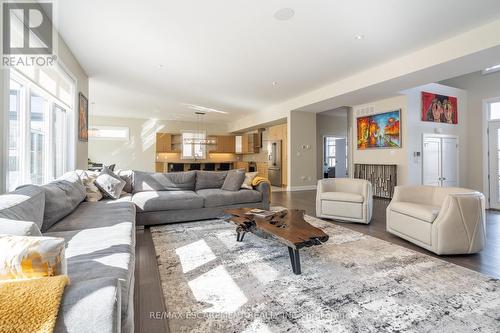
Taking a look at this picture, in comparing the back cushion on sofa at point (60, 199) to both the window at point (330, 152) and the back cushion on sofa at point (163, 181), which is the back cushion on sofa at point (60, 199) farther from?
the window at point (330, 152)

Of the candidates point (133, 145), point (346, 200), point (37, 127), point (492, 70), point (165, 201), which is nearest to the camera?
point (37, 127)

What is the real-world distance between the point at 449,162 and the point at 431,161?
2.33ft

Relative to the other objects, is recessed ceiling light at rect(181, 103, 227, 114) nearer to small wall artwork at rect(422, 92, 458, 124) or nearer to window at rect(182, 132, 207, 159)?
window at rect(182, 132, 207, 159)

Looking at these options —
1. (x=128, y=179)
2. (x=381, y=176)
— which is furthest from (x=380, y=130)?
(x=128, y=179)

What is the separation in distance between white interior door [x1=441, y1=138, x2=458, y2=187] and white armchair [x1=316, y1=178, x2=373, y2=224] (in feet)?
12.5

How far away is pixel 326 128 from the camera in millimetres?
9422

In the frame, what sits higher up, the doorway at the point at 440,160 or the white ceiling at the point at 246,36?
the white ceiling at the point at 246,36

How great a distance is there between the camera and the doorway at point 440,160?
5973 millimetres

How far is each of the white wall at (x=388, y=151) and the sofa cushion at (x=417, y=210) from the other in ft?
9.97

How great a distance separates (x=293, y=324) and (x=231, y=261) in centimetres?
102

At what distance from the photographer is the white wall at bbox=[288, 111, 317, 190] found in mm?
7493

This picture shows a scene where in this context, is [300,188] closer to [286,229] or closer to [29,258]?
[286,229]

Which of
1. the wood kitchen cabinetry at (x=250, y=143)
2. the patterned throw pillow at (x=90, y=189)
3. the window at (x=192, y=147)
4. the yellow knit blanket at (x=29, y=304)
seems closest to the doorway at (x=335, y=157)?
the wood kitchen cabinetry at (x=250, y=143)

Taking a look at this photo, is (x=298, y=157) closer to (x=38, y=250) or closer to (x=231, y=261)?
(x=231, y=261)
